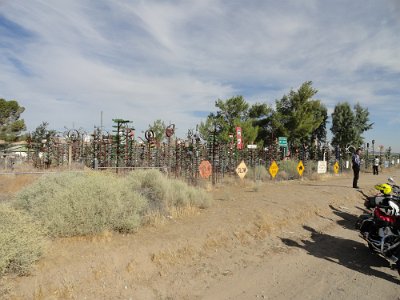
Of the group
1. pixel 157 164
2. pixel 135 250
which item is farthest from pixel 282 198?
pixel 157 164

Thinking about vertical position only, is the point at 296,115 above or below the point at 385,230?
above

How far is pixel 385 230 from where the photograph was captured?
7508mm

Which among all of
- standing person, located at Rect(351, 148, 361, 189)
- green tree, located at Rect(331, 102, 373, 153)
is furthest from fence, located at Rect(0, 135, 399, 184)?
green tree, located at Rect(331, 102, 373, 153)

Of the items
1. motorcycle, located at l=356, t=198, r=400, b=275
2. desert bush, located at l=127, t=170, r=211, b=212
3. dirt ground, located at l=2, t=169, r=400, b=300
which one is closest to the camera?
dirt ground, located at l=2, t=169, r=400, b=300

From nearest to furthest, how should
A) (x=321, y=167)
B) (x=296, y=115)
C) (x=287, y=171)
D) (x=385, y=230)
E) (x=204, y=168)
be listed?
1. (x=385, y=230)
2. (x=204, y=168)
3. (x=287, y=171)
4. (x=321, y=167)
5. (x=296, y=115)

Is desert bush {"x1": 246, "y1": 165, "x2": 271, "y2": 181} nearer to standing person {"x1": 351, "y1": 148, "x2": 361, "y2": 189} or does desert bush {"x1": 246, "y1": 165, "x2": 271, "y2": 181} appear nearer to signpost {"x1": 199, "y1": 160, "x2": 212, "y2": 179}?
standing person {"x1": 351, "y1": 148, "x2": 361, "y2": 189}

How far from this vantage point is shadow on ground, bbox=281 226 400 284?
23.9 feet

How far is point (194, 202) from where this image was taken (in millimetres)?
10508

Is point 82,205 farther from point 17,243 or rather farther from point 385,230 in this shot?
point 385,230

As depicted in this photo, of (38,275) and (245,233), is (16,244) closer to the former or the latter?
(38,275)

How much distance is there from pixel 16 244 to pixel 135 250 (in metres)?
2.02

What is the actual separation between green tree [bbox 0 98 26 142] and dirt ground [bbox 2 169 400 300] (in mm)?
41607

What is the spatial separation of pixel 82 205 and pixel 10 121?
144 ft

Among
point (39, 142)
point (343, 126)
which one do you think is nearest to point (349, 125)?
point (343, 126)
